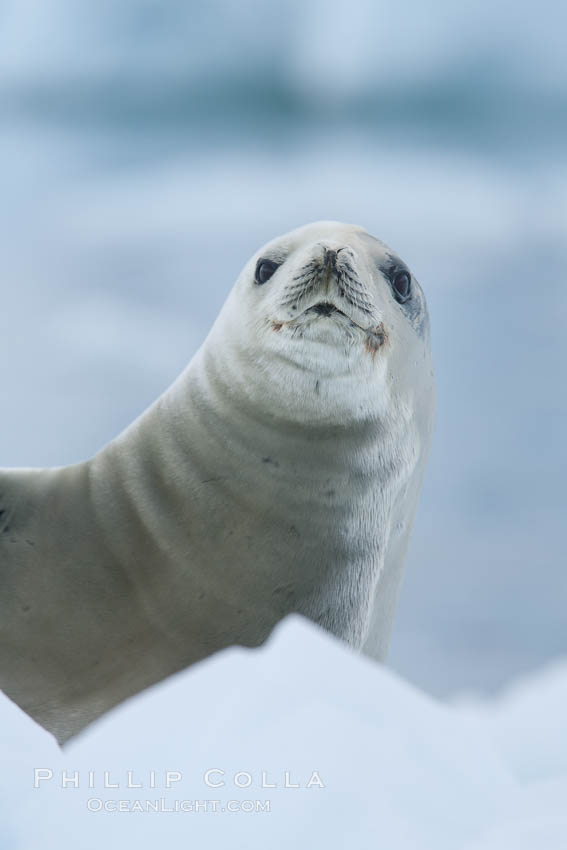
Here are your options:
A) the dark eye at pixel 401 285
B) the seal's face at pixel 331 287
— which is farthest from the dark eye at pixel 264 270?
the dark eye at pixel 401 285

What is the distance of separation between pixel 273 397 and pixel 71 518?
63 centimetres

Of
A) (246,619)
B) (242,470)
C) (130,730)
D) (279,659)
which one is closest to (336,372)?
(242,470)

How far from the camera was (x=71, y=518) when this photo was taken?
9.55 feet

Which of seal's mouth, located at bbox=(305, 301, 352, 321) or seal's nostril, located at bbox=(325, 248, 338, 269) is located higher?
seal's nostril, located at bbox=(325, 248, 338, 269)

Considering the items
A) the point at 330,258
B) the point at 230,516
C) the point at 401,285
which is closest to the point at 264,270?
the point at 330,258

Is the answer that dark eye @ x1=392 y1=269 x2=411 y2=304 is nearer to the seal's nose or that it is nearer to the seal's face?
the seal's face

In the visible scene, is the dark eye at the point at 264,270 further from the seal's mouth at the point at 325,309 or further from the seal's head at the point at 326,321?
the seal's mouth at the point at 325,309

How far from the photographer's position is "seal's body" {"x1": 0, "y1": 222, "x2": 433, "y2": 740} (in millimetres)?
2756

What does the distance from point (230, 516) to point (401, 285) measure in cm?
75

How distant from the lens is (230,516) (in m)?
2.81

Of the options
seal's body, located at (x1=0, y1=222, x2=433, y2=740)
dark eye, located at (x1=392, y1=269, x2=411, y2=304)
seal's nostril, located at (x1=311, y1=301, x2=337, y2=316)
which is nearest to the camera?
seal's nostril, located at (x1=311, y1=301, x2=337, y2=316)

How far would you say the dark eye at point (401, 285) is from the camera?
2.91 meters

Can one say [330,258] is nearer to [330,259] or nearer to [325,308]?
[330,259]

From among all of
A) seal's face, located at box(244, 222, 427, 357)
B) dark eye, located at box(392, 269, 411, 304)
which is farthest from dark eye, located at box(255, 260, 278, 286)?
dark eye, located at box(392, 269, 411, 304)
